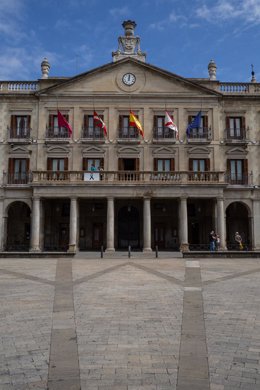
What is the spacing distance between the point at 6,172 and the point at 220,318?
2965 cm

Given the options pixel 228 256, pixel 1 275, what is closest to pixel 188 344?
pixel 1 275

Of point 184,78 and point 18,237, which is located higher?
point 184,78

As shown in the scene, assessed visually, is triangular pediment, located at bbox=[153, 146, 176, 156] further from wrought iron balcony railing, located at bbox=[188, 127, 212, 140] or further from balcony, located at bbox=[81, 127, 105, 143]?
balcony, located at bbox=[81, 127, 105, 143]

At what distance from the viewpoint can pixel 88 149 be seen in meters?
35.2

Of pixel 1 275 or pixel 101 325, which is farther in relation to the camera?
pixel 1 275

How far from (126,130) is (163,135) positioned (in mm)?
3529

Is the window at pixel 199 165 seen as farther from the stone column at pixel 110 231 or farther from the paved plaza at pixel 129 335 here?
the paved plaza at pixel 129 335

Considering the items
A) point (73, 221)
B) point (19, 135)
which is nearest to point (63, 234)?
point (73, 221)

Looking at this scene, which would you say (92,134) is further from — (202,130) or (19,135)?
(202,130)

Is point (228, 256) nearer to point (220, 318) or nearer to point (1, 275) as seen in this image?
point (1, 275)

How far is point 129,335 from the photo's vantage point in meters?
7.93

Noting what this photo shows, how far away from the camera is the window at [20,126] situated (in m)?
35.6

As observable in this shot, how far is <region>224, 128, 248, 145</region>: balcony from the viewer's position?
35688 millimetres

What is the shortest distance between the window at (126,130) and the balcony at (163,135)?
5.89 ft
